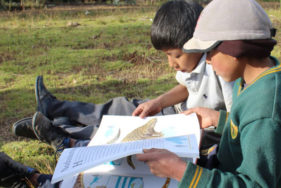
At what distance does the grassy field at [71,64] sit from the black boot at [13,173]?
178 millimetres

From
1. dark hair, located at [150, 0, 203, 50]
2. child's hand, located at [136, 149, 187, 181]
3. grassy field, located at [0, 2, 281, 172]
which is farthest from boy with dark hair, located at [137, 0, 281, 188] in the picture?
grassy field, located at [0, 2, 281, 172]

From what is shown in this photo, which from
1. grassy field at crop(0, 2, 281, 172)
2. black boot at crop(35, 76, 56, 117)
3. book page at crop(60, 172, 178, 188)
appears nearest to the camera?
book page at crop(60, 172, 178, 188)

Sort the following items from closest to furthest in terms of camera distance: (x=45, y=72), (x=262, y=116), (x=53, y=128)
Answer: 1. (x=262, y=116)
2. (x=53, y=128)
3. (x=45, y=72)

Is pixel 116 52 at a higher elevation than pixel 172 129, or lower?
lower

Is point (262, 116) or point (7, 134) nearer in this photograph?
point (262, 116)

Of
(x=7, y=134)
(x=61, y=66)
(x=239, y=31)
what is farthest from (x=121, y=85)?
(x=239, y=31)

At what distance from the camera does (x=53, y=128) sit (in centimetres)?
209

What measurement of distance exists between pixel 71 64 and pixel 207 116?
2.67 meters

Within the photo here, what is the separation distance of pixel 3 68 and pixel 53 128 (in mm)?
2141

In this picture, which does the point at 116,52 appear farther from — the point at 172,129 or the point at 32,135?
the point at 172,129

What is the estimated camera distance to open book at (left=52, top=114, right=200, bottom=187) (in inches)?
46.1

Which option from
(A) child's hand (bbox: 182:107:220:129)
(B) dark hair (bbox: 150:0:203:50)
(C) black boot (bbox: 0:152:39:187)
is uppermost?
(B) dark hair (bbox: 150:0:203:50)

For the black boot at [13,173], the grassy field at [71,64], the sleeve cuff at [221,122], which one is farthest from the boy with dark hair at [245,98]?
the grassy field at [71,64]

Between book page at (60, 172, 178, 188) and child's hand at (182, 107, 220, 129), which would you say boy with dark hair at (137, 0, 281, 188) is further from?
child's hand at (182, 107, 220, 129)
